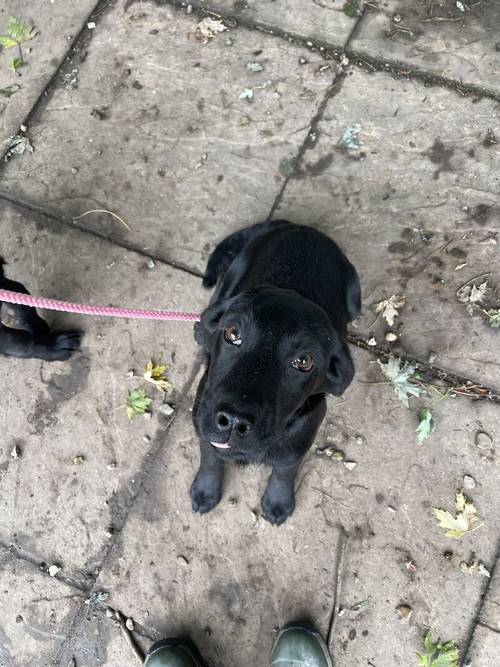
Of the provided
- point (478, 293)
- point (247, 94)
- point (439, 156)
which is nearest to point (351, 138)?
point (439, 156)

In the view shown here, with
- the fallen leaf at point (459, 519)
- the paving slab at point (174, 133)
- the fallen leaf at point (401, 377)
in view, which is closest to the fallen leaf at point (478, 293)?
the fallen leaf at point (401, 377)

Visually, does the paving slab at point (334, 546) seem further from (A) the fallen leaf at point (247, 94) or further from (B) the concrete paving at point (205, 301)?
(A) the fallen leaf at point (247, 94)

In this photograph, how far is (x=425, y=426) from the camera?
153 inches

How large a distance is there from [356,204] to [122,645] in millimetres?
3576

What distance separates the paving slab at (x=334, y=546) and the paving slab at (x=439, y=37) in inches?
110

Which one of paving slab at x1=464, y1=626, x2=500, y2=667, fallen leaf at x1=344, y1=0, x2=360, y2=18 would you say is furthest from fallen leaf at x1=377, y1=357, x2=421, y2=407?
fallen leaf at x1=344, y1=0, x2=360, y2=18

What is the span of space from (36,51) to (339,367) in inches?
164

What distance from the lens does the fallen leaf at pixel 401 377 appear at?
3.96 meters

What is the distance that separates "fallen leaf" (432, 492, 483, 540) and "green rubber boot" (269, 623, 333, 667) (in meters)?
1.09

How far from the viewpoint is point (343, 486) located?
3852mm

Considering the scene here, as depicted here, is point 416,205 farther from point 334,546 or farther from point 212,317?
point 334,546

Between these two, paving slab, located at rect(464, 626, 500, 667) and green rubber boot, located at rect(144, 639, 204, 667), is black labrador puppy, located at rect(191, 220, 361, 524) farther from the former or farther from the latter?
paving slab, located at rect(464, 626, 500, 667)

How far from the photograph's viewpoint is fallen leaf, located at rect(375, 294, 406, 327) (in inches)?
162

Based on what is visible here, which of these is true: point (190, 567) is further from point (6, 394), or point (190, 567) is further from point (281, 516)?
point (6, 394)
